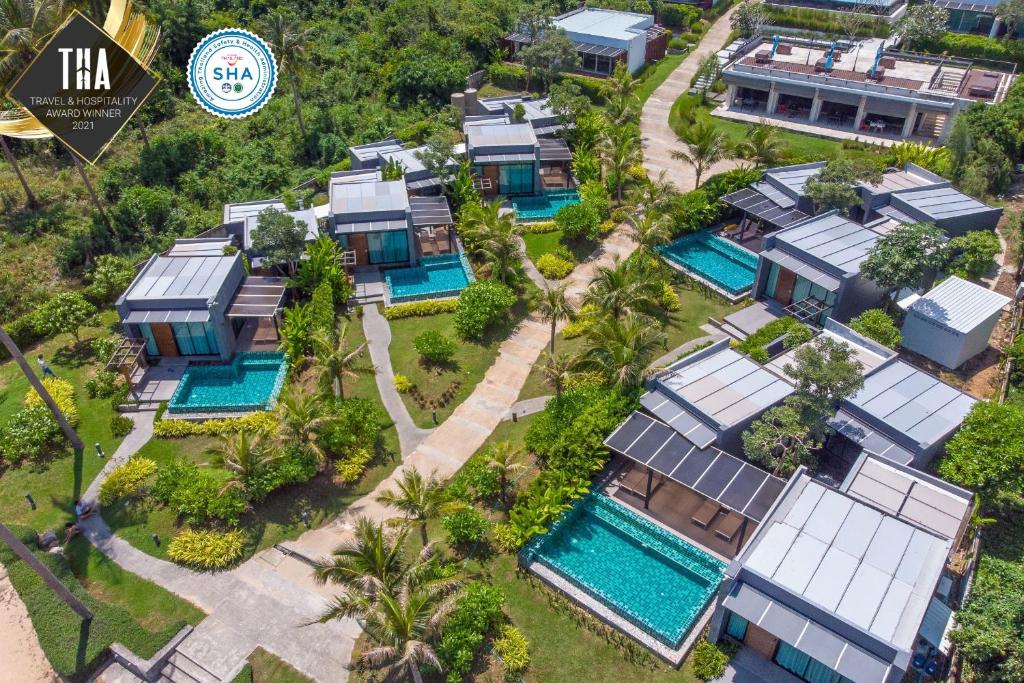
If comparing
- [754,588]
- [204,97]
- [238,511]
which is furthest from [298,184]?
[754,588]

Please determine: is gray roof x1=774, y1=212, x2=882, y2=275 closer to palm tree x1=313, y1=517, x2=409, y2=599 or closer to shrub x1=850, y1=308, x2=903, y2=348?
shrub x1=850, y1=308, x2=903, y2=348

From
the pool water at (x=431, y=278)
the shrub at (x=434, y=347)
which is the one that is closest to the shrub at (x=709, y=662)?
the shrub at (x=434, y=347)

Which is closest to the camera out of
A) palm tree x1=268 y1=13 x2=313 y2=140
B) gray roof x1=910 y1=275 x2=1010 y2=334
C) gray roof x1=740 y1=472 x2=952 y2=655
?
gray roof x1=740 y1=472 x2=952 y2=655

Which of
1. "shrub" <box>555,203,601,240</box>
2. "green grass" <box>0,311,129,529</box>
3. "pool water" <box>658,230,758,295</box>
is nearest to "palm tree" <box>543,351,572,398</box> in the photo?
"shrub" <box>555,203,601,240</box>

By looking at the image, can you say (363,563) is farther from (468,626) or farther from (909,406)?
(909,406)

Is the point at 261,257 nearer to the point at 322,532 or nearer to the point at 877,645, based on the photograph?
the point at 322,532
